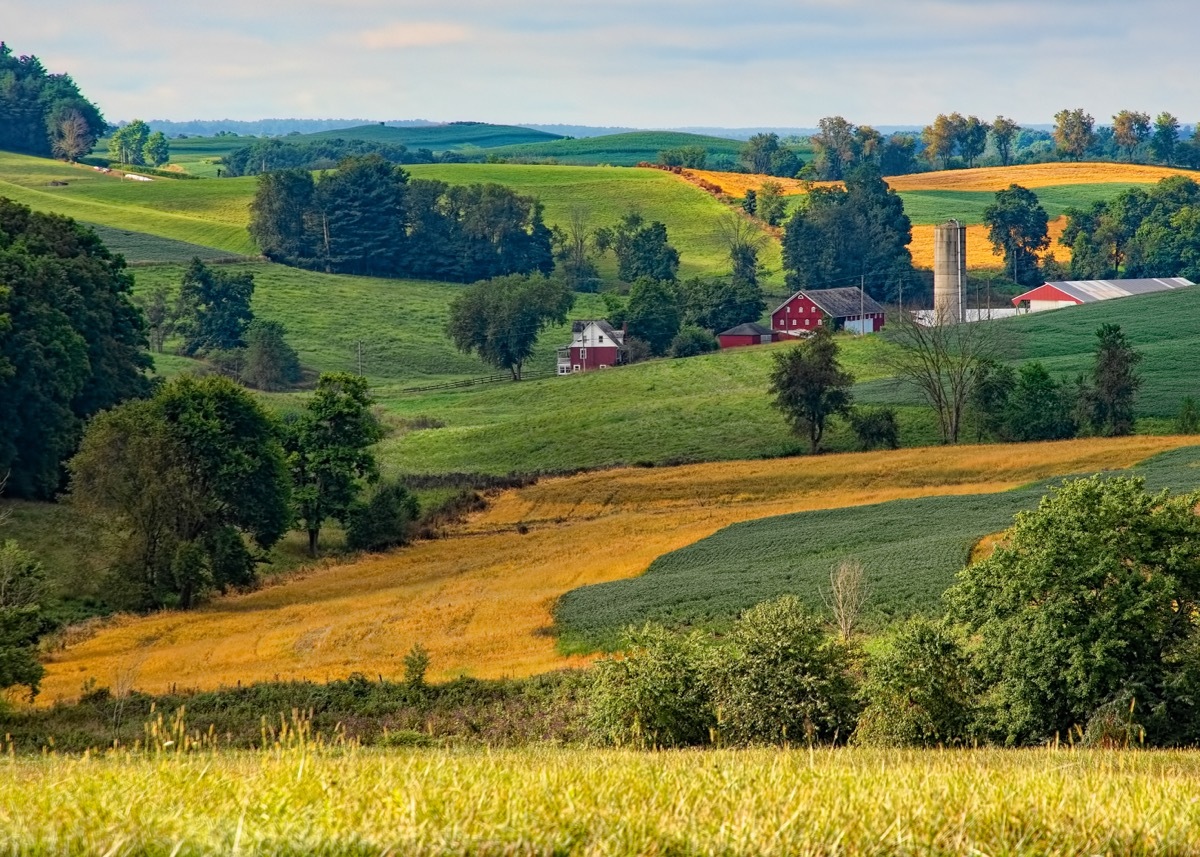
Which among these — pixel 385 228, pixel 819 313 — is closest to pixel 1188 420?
pixel 819 313

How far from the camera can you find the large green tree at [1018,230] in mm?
188875

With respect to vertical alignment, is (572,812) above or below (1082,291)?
above

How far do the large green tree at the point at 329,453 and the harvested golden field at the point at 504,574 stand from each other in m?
6.06

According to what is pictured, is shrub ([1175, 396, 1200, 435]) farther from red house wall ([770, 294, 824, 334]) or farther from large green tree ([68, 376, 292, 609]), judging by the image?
red house wall ([770, 294, 824, 334])

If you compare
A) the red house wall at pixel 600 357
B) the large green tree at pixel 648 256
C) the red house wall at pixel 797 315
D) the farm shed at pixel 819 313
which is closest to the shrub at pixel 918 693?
the red house wall at pixel 600 357

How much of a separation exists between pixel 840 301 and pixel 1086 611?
441 ft

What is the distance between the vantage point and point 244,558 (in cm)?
6712

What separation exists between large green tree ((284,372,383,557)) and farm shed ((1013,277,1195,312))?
10179cm

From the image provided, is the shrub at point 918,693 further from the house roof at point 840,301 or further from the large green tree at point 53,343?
the house roof at point 840,301

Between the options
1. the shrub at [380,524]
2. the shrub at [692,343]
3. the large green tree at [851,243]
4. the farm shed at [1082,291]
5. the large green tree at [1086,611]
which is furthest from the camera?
the large green tree at [851,243]

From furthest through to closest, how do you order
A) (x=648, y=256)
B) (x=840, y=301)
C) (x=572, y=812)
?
(x=648, y=256) → (x=840, y=301) → (x=572, y=812)

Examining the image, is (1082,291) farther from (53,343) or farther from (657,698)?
(657,698)

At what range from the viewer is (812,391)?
93625mm

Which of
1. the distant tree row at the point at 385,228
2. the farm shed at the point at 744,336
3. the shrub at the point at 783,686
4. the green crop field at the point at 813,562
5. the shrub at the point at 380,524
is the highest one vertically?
the distant tree row at the point at 385,228
